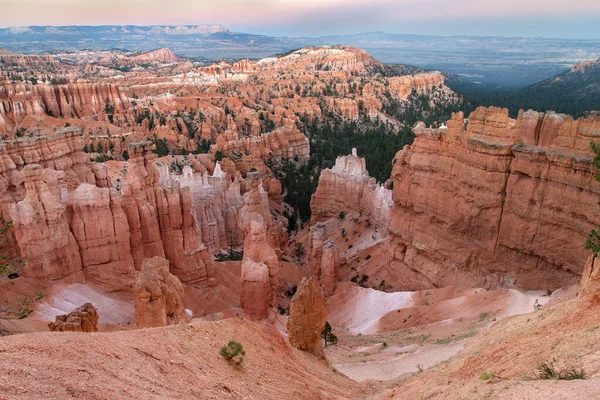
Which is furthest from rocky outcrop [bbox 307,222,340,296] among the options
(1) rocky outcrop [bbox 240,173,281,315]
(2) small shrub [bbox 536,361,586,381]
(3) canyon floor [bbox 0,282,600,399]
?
(2) small shrub [bbox 536,361,586,381]

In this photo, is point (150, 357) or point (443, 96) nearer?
point (150, 357)

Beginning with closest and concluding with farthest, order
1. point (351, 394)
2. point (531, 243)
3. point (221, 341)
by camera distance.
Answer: point (221, 341) < point (351, 394) < point (531, 243)

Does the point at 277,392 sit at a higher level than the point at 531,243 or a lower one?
higher

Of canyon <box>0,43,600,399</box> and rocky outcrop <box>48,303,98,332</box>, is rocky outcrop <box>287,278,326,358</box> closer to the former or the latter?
canyon <box>0,43,600,399</box>

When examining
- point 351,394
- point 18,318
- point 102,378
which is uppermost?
point 102,378

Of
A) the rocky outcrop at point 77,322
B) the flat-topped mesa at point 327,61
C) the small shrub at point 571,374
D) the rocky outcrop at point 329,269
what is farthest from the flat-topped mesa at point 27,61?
the small shrub at point 571,374

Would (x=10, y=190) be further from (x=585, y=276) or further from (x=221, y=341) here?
(x=585, y=276)

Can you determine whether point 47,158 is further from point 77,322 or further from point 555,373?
point 555,373

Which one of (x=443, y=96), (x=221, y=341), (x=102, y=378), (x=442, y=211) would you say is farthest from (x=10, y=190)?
(x=443, y=96)
